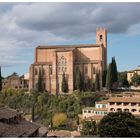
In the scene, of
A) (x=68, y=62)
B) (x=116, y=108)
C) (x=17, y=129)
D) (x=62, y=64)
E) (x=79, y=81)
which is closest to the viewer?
(x=17, y=129)

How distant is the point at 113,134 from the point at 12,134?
6684mm

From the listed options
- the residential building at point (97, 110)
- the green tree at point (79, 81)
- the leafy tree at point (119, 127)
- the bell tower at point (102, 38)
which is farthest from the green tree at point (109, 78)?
the leafy tree at point (119, 127)

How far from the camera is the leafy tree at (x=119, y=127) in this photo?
2150 cm

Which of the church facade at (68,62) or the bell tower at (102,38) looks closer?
the church facade at (68,62)

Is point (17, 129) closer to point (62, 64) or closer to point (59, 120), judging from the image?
point (59, 120)

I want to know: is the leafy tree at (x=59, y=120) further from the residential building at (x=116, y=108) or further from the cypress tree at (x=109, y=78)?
the cypress tree at (x=109, y=78)

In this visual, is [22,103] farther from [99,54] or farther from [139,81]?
[139,81]

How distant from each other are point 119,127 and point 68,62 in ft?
71.6

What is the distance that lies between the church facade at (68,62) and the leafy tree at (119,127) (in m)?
19.8

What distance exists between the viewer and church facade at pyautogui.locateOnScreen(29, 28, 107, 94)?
43.1 m

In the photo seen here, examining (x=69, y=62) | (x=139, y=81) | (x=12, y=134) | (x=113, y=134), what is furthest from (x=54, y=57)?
(x=12, y=134)

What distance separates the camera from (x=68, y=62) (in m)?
43.1

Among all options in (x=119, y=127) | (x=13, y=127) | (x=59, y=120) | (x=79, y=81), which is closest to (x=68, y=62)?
(x=79, y=81)

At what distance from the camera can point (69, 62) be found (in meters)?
43.1
